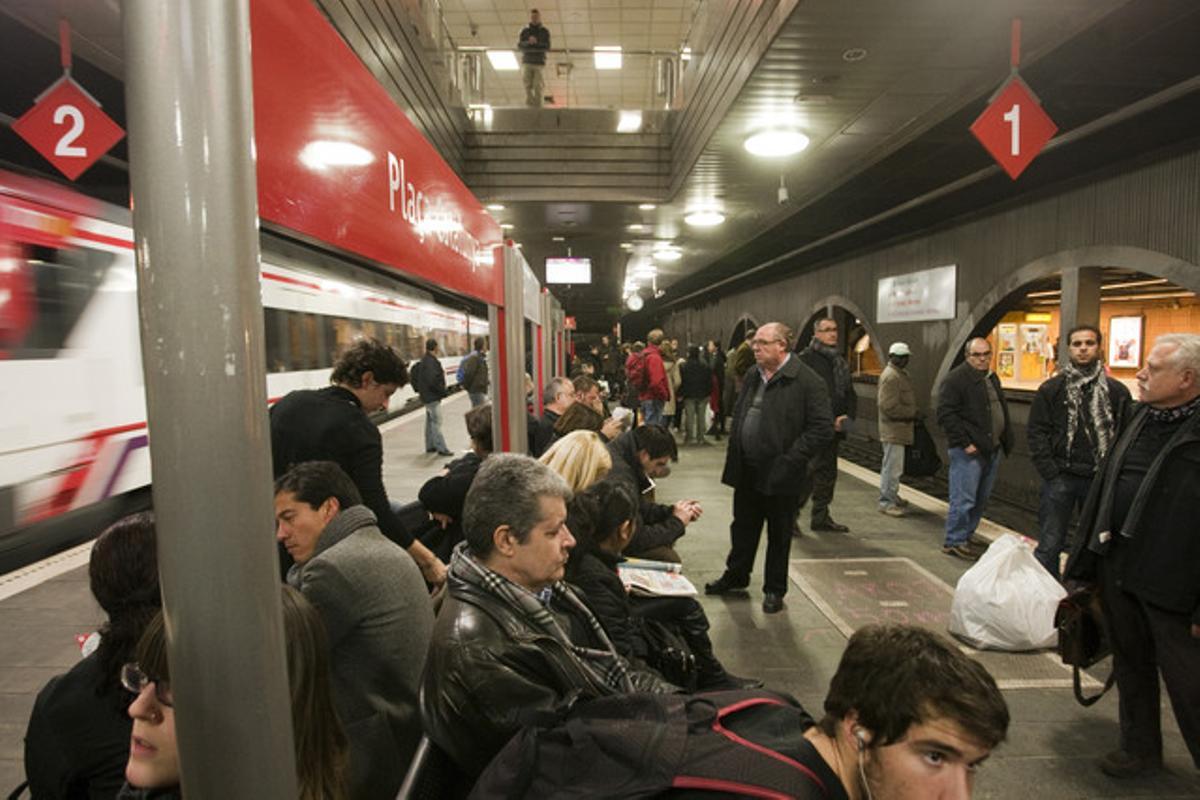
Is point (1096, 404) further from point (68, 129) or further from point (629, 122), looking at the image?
point (629, 122)

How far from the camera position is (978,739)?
120cm

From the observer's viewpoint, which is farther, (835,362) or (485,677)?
(835,362)

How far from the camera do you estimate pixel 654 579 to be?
314 cm

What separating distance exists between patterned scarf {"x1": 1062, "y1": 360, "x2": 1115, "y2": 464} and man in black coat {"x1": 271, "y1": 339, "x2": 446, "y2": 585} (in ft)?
13.8

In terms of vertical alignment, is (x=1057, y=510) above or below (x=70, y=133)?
below

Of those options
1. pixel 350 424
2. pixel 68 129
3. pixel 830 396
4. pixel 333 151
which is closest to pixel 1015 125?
pixel 830 396

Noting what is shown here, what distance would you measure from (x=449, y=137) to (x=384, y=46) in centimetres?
272

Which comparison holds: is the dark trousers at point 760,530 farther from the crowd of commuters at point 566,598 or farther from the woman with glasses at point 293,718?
the woman with glasses at point 293,718

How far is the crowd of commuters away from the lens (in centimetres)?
124

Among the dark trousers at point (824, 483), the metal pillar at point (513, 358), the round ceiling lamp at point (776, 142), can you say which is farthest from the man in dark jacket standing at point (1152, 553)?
the round ceiling lamp at point (776, 142)

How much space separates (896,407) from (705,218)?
517 cm

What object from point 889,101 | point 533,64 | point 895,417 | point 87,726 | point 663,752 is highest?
point 533,64

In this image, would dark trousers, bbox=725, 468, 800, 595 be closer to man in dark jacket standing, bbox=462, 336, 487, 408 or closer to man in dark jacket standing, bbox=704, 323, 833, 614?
man in dark jacket standing, bbox=704, 323, 833, 614

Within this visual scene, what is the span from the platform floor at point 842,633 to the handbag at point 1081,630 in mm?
329
